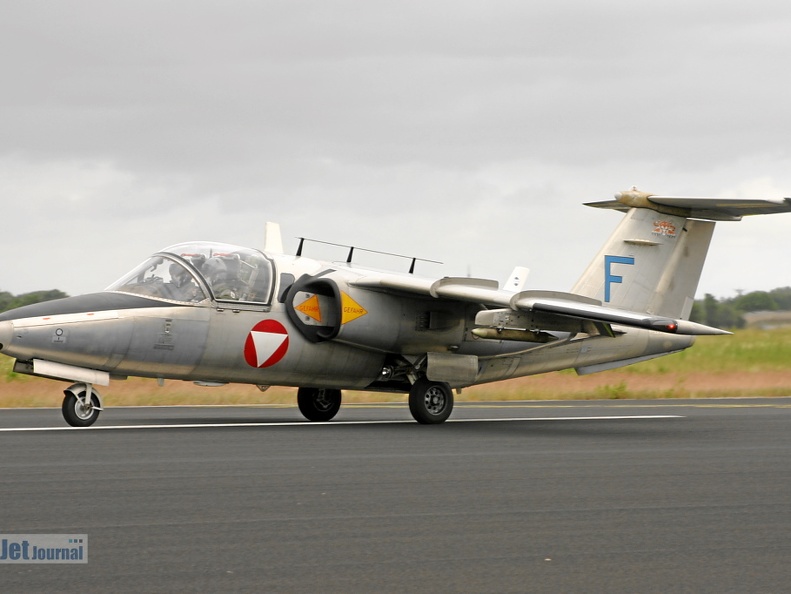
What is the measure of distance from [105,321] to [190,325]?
52.0 inches

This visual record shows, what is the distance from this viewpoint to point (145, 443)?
1333cm

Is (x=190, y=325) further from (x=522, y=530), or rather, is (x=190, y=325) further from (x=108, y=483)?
(x=522, y=530)

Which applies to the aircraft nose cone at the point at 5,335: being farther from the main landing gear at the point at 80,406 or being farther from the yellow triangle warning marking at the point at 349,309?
the yellow triangle warning marking at the point at 349,309

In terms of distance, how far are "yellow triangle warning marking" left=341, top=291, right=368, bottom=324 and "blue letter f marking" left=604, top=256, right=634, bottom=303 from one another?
17.0 ft

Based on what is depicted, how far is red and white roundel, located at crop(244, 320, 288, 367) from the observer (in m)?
16.7

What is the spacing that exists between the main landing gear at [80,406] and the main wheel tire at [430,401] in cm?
506

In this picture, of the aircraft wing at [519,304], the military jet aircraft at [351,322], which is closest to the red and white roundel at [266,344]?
the military jet aircraft at [351,322]

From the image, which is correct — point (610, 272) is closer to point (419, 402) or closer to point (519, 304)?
point (519, 304)

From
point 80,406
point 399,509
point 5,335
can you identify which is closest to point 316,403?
point 80,406

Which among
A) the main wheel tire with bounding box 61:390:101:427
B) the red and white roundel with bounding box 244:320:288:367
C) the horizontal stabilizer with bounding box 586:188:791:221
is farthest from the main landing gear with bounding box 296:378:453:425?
the horizontal stabilizer with bounding box 586:188:791:221

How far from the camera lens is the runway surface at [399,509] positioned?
241 inches

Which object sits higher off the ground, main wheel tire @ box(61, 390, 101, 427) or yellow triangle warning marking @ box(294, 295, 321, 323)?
yellow triangle warning marking @ box(294, 295, 321, 323)

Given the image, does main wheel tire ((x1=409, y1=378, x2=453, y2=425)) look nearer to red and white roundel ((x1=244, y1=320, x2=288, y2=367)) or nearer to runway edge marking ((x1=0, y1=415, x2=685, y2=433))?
runway edge marking ((x1=0, y1=415, x2=685, y2=433))

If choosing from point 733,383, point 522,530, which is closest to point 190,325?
point 522,530
